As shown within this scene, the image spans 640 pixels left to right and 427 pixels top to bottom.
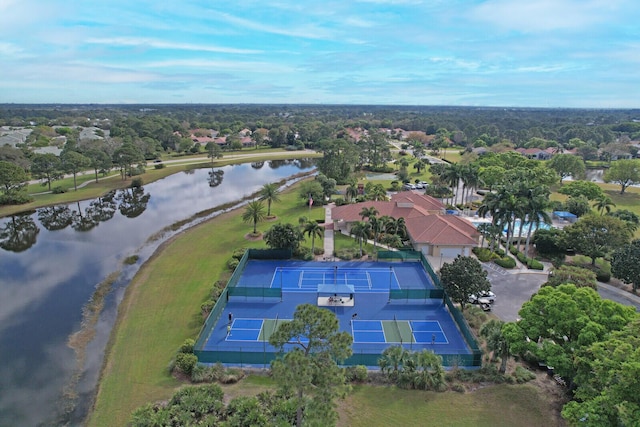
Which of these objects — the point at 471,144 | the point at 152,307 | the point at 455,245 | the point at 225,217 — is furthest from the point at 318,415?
the point at 471,144

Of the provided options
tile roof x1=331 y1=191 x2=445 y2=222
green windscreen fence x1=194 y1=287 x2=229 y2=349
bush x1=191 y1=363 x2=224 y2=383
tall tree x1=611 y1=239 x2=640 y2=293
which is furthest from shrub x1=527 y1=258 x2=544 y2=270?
bush x1=191 y1=363 x2=224 y2=383

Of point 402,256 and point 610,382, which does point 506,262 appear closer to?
point 402,256

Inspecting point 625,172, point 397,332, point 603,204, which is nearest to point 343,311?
point 397,332

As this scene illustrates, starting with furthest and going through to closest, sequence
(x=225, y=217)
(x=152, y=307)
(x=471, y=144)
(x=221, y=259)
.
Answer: (x=471, y=144)
(x=225, y=217)
(x=221, y=259)
(x=152, y=307)

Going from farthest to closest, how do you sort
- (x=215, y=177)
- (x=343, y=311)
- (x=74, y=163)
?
(x=215, y=177) < (x=74, y=163) < (x=343, y=311)

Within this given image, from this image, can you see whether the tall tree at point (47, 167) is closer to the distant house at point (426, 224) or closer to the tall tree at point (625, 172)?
the distant house at point (426, 224)

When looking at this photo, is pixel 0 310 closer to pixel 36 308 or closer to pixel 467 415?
pixel 36 308

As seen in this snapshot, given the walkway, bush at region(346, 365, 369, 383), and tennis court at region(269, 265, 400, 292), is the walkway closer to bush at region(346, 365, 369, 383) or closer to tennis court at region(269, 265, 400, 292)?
tennis court at region(269, 265, 400, 292)
